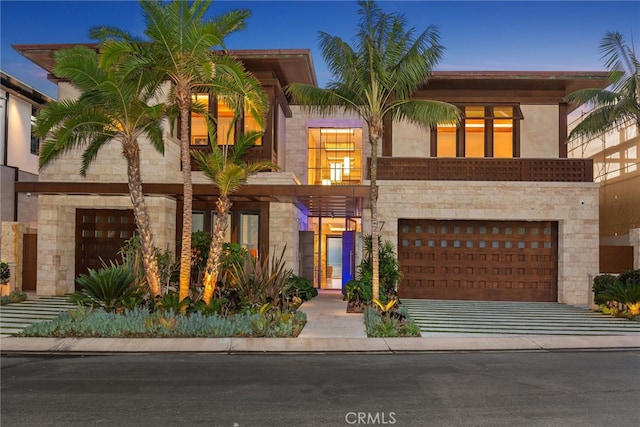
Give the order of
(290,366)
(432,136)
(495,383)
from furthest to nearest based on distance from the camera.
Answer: (432,136) < (290,366) < (495,383)

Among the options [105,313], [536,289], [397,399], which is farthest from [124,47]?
[536,289]

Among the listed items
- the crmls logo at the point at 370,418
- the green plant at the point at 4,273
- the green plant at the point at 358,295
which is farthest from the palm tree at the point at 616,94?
the green plant at the point at 4,273

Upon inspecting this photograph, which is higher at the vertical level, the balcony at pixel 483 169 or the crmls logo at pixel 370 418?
the balcony at pixel 483 169

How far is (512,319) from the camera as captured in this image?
16594 millimetres

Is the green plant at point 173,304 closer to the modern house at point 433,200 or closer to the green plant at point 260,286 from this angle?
the green plant at point 260,286

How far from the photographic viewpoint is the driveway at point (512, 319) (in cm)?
1452

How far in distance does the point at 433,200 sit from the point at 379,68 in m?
7.21

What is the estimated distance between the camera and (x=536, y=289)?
21719 mm

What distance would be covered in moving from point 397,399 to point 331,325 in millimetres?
6703

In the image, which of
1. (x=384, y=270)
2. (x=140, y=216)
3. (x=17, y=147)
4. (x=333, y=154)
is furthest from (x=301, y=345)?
(x=17, y=147)

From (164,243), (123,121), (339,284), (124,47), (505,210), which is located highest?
(124,47)

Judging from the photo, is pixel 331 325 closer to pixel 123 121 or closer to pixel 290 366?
pixel 290 366

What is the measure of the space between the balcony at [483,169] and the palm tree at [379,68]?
5000mm

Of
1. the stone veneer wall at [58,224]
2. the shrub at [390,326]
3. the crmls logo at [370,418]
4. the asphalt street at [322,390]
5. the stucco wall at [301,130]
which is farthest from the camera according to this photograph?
the stucco wall at [301,130]
